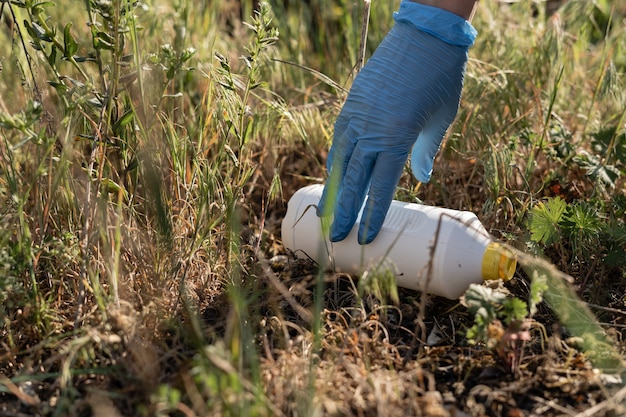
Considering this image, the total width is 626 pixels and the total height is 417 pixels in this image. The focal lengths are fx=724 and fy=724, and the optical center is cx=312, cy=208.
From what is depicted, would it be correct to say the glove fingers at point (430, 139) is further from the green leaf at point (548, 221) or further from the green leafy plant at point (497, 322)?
the green leafy plant at point (497, 322)

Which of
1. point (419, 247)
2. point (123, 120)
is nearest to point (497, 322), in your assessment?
point (419, 247)

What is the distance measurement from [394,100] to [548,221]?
0.48 meters

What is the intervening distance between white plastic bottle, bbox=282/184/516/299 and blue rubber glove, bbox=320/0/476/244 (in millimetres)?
46

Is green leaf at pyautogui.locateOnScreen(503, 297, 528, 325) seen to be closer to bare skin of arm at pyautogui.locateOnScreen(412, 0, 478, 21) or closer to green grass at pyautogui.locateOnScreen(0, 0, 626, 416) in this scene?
green grass at pyautogui.locateOnScreen(0, 0, 626, 416)

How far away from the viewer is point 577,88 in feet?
8.39

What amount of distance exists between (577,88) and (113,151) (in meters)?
1.64

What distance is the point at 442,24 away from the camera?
1.73 m

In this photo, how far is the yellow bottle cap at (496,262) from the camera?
1583 mm

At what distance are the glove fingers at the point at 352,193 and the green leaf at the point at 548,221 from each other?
0.42 metres

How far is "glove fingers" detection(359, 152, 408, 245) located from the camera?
5.71 ft

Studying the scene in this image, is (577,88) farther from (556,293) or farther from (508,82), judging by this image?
(556,293)

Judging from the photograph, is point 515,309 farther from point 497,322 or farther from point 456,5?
point 456,5

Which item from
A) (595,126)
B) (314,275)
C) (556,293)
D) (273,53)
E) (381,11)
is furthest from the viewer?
(381,11)

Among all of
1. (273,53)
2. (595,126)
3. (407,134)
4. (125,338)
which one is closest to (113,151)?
(125,338)
